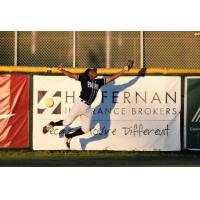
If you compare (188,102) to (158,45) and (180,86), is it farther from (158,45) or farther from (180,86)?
(158,45)

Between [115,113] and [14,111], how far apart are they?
6.74 feet

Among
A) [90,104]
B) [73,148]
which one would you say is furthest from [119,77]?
[73,148]

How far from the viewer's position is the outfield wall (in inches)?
574

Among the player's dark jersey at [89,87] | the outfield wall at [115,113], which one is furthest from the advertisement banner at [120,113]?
the player's dark jersey at [89,87]

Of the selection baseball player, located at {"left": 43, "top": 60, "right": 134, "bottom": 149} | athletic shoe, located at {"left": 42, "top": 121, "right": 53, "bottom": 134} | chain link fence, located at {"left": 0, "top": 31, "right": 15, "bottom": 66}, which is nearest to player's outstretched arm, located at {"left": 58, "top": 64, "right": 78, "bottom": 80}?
baseball player, located at {"left": 43, "top": 60, "right": 134, "bottom": 149}

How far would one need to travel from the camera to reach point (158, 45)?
635 inches

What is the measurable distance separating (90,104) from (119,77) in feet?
2.64

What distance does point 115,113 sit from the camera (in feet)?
48.1

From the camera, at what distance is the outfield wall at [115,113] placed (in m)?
14.6

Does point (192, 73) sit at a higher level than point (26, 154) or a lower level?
higher

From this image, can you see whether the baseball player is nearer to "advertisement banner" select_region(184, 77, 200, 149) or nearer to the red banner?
the red banner

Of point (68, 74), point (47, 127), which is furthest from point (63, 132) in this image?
point (68, 74)

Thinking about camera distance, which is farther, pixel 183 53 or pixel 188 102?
pixel 183 53

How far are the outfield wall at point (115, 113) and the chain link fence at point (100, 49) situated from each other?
3.94 feet
